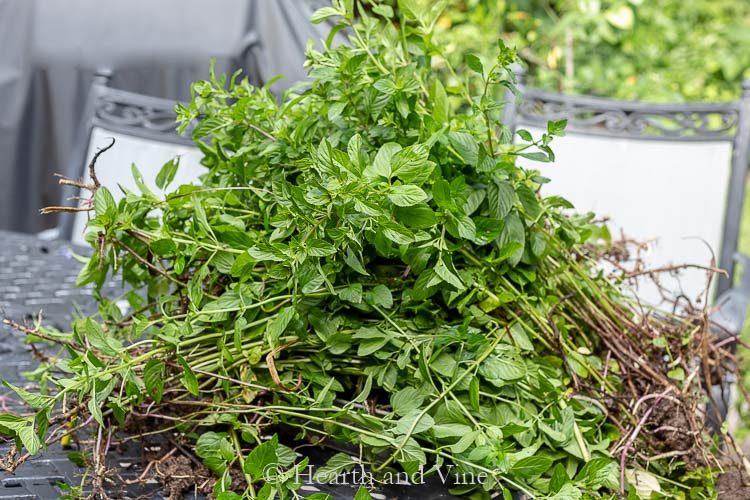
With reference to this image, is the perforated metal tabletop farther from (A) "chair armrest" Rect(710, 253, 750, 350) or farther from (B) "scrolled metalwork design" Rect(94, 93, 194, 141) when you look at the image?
(A) "chair armrest" Rect(710, 253, 750, 350)

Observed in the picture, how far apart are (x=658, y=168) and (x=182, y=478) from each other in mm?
1543

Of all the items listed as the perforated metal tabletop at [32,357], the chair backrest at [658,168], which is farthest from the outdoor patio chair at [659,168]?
the perforated metal tabletop at [32,357]

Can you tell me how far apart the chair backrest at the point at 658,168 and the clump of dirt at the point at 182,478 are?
1.32 metres

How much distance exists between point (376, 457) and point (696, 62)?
3.77 metres

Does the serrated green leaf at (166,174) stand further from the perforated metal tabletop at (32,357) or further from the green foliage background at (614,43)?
the green foliage background at (614,43)

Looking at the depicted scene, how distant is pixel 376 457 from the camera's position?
2.09ft

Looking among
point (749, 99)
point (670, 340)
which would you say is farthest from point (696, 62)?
point (670, 340)

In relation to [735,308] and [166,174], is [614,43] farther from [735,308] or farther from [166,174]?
[166,174]

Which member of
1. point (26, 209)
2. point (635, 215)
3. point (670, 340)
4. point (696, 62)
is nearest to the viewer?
point (670, 340)

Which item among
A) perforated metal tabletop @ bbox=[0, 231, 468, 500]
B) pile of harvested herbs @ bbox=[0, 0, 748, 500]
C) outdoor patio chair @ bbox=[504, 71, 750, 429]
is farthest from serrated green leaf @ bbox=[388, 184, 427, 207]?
outdoor patio chair @ bbox=[504, 71, 750, 429]

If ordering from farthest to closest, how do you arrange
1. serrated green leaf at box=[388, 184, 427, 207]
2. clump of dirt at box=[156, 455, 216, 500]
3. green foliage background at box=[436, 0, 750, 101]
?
1. green foliage background at box=[436, 0, 750, 101]
2. clump of dirt at box=[156, 455, 216, 500]
3. serrated green leaf at box=[388, 184, 427, 207]

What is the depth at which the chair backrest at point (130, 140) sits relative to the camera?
5.87ft

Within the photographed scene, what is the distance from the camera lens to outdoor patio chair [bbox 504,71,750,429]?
5.83ft

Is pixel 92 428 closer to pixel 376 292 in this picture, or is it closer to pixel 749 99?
pixel 376 292
